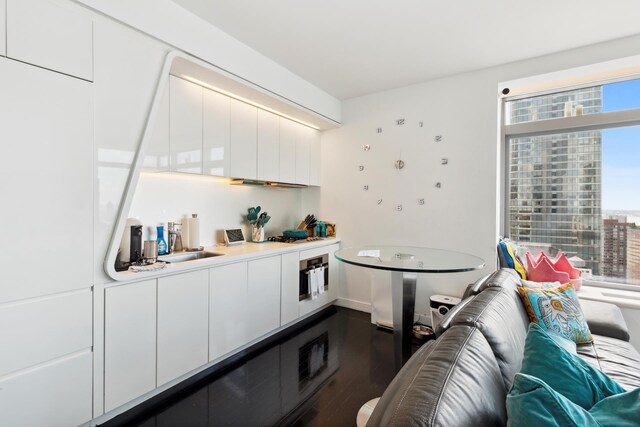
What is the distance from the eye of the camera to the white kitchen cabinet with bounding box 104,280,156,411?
176 cm

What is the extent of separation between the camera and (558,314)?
1.81 meters

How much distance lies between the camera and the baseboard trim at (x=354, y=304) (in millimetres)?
3738

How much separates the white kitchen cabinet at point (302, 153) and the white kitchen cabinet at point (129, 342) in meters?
2.20

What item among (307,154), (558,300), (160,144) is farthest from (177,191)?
(558,300)

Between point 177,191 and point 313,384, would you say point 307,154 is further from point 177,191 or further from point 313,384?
point 313,384

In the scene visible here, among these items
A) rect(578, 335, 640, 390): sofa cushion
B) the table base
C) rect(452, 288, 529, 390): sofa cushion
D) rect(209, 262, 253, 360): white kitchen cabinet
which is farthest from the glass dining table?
rect(209, 262, 253, 360): white kitchen cabinet

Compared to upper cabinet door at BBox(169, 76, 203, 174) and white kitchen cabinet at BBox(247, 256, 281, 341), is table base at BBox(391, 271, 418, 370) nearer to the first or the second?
white kitchen cabinet at BBox(247, 256, 281, 341)

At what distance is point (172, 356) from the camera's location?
6.79ft

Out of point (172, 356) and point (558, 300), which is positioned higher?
point (558, 300)

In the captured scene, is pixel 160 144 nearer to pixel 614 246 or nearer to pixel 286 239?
pixel 286 239

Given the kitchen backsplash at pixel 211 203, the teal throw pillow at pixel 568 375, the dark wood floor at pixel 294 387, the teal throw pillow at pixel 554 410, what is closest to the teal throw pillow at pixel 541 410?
the teal throw pillow at pixel 554 410

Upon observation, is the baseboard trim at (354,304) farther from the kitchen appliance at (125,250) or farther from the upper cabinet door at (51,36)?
the upper cabinet door at (51,36)

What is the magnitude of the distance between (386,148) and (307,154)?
1028mm

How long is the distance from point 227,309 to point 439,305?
208 cm
